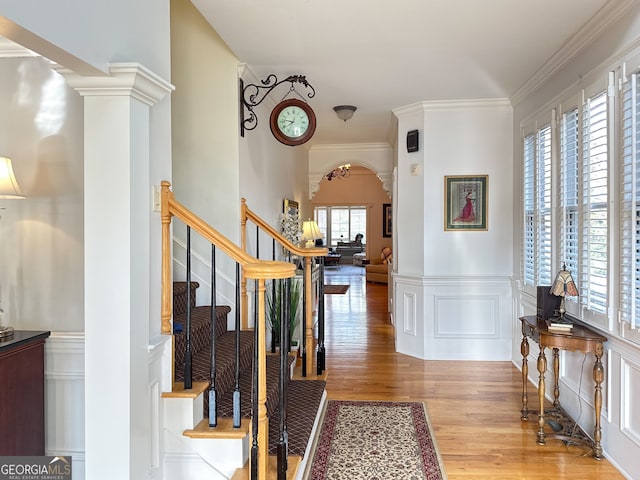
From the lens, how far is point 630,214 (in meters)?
2.63

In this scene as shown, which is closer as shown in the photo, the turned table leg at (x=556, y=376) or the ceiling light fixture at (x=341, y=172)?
the turned table leg at (x=556, y=376)

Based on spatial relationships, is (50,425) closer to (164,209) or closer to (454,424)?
(164,209)

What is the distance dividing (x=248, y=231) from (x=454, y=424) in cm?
243

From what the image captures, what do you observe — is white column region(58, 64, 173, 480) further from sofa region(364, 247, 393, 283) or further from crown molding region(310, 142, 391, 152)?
sofa region(364, 247, 393, 283)

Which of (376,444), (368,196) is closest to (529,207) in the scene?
(376,444)

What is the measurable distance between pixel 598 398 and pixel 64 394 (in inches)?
124

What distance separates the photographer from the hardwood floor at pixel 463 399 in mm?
2795

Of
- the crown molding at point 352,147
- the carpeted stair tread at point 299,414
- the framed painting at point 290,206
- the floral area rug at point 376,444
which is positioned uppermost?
the crown molding at point 352,147

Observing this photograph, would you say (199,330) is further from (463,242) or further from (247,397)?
(463,242)

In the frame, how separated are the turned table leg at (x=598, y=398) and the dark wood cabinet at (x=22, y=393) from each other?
10.4ft

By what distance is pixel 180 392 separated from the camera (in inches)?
89.0

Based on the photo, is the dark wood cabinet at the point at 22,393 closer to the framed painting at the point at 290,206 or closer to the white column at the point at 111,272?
the white column at the point at 111,272

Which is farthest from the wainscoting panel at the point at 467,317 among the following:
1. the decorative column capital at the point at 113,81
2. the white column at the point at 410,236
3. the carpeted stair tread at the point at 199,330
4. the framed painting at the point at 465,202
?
the decorative column capital at the point at 113,81

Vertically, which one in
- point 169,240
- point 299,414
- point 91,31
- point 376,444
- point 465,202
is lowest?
point 376,444
